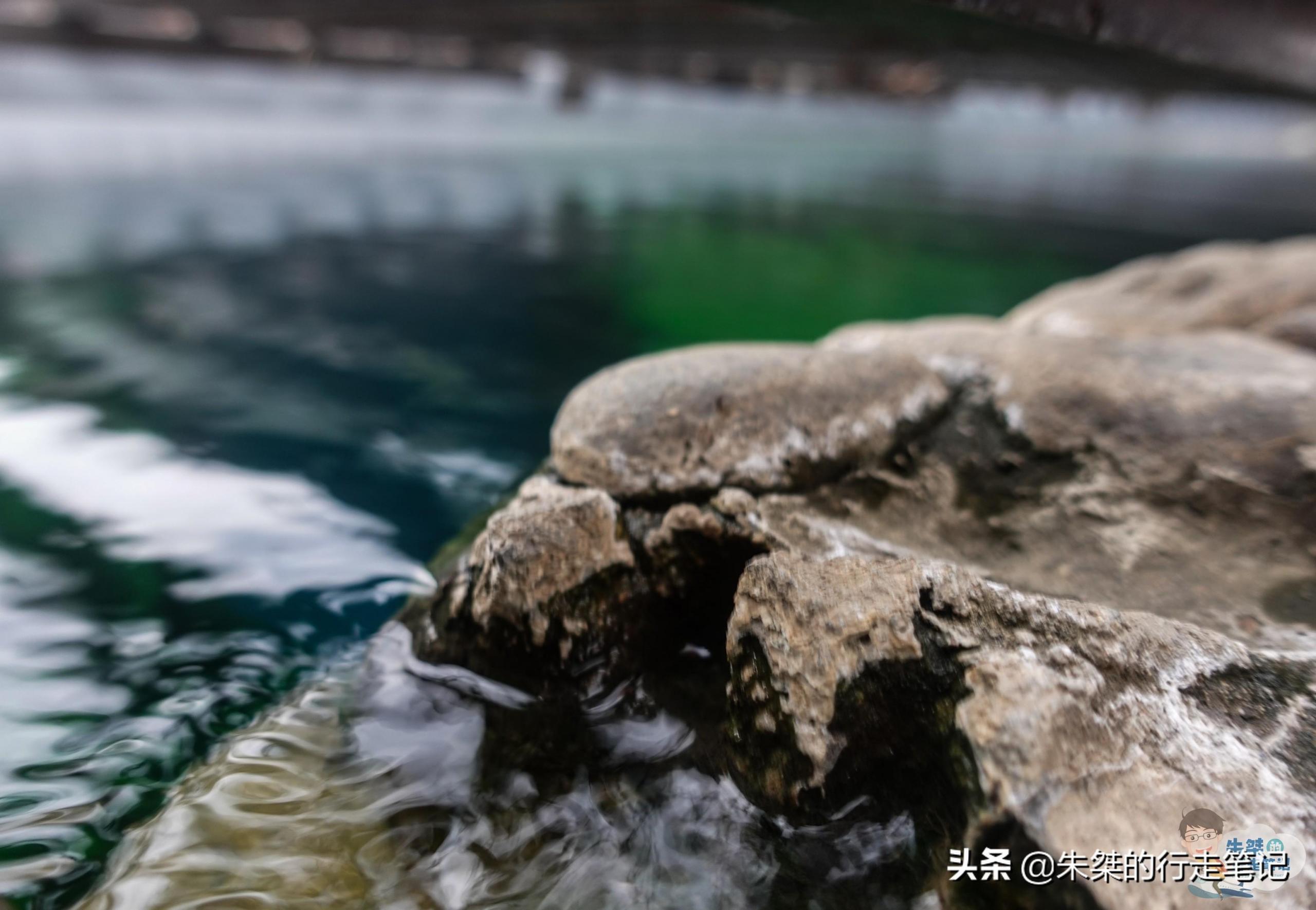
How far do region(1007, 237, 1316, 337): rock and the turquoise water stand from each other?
1.85 metres

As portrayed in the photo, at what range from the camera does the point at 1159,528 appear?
2.03 m

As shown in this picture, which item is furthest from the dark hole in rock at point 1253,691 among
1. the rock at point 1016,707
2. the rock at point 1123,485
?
the rock at point 1123,485

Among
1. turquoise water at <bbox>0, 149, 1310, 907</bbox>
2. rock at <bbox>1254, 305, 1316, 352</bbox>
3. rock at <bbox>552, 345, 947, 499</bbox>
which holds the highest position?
rock at <bbox>1254, 305, 1316, 352</bbox>

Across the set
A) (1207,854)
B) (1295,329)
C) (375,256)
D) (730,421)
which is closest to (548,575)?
(730,421)

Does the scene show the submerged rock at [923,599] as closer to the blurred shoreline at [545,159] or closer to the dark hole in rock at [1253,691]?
the dark hole in rock at [1253,691]

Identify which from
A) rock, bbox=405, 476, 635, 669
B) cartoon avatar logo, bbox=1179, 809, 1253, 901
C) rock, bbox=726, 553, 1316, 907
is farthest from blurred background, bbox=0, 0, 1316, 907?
cartoon avatar logo, bbox=1179, 809, 1253, 901

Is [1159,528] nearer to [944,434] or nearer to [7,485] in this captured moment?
[944,434]

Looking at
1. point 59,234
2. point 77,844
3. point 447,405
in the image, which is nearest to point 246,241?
point 59,234

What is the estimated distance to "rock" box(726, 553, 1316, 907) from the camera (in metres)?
1.16

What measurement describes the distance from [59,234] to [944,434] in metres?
8.64

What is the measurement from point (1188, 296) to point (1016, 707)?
13.8 feet

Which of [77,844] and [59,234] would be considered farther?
[59,234]

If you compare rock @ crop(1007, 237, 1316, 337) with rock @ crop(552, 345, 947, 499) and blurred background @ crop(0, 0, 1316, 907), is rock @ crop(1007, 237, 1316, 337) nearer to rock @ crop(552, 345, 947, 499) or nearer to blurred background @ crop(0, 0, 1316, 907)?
blurred background @ crop(0, 0, 1316, 907)

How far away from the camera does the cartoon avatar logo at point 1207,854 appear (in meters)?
1.07
